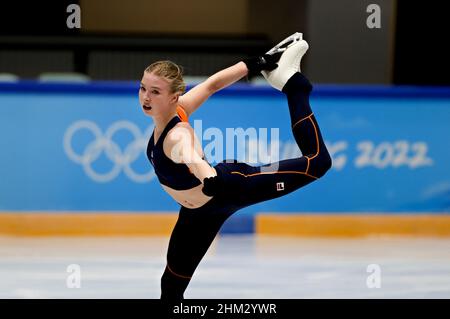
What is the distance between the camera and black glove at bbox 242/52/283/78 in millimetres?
4375

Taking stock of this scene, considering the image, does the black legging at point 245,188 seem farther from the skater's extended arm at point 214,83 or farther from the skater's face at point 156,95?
the skater's face at point 156,95

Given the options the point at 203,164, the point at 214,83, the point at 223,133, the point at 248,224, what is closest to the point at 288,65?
the point at 214,83

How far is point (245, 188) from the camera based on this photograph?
404 centimetres

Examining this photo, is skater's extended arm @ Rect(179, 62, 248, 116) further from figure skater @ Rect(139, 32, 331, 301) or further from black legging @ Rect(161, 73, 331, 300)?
black legging @ Rect(161, 73, 331, 300)

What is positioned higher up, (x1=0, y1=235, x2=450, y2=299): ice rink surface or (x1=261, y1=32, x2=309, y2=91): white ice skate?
(x1=261, y1=32, x2=309, y2=91): white ice skate

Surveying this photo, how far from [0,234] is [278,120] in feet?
8.66

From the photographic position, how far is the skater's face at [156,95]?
391cm

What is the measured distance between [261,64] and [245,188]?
715mm

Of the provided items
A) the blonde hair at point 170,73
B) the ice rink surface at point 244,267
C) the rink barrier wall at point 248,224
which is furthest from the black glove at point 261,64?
the rink barrier wall at point 248,224

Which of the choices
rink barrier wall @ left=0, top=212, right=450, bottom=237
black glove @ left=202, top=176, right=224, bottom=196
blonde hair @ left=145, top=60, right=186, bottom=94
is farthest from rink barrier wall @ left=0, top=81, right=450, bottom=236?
black glove @ left=202, top=176, right=224, bottom=196

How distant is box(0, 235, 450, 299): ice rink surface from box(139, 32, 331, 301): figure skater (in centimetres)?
98

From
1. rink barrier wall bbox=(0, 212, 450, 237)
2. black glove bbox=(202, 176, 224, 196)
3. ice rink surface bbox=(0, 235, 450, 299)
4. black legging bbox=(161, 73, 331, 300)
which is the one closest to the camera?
black glove bbox=(202, 176, 224, 196)

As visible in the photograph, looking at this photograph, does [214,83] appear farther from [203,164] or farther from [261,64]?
[203,164]

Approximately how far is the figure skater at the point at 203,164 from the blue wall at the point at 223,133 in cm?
295
